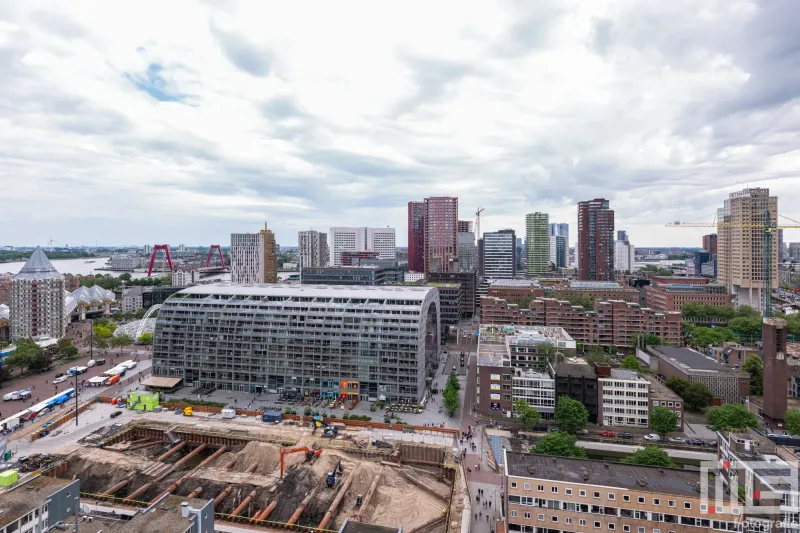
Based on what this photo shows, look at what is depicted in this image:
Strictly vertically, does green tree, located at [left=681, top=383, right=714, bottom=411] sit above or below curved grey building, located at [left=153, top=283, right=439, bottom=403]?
below

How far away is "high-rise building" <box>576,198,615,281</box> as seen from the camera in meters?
154

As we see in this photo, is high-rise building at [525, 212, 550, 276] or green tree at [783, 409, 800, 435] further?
high-rise building at [525, 212, 550, 276]

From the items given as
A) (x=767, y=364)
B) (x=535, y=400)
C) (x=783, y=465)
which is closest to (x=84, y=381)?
(x=535, y=400)

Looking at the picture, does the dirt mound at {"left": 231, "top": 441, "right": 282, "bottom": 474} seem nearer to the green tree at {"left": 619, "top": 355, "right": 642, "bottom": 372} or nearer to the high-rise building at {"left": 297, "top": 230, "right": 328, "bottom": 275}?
the green tree at {"left": 619, "top": 355, "right": 642, "bottom": 372}

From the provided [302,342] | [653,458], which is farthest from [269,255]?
[653,458]

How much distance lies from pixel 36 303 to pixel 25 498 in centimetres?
8359

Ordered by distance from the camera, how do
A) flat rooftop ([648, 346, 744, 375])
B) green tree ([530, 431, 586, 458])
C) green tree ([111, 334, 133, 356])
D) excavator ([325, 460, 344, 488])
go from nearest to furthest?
green tree ([530, 431, 586, 458]), excavator ([325, 460, 344, 488]), flat rooftop ([648, 346, 744, 375]), green tree ([111, 334, 133, 356])

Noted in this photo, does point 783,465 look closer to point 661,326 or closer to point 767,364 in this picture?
point 767,364

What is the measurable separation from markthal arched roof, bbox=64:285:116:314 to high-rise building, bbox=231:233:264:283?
44.1 m

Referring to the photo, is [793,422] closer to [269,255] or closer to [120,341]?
[120,341]

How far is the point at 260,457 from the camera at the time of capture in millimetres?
44125

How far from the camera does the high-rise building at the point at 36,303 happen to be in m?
90.6

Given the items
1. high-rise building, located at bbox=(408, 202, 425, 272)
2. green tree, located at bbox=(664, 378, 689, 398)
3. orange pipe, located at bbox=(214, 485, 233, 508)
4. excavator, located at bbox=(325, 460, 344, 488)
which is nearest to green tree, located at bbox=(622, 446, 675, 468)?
green tree, located at bbox=(664, 378, 689, 398)

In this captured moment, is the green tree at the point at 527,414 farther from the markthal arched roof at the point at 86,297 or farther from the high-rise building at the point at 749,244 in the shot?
the markthal arched roof at the point at 86,297
